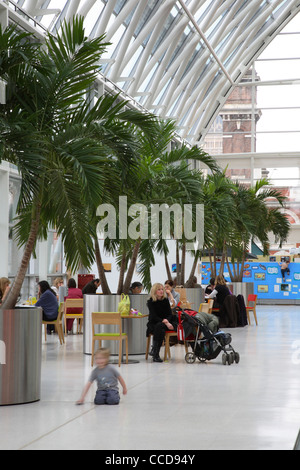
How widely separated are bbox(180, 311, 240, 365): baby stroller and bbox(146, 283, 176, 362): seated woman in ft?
0.76

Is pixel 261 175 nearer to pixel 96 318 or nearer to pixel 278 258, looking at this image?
pixel 278 258

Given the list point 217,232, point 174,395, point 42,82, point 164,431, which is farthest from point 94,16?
point 164,431

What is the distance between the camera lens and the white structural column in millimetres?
13047

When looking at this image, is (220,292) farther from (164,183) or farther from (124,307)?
(124,307)

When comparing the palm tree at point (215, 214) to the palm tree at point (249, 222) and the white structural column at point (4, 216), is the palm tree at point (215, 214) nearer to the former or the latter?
the palm tree at point (249, 222)

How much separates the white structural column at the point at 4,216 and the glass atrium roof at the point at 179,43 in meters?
3.31

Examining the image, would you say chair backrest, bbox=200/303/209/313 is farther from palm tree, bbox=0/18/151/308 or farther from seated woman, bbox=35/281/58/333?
palm tree, bbox=0/18/151/308

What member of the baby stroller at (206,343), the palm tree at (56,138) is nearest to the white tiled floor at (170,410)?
the baby stroller at (206,343)

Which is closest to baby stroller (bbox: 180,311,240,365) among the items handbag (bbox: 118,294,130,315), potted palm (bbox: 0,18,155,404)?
handbag (bbox: 118,294,130,315)

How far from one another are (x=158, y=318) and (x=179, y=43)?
1485cm

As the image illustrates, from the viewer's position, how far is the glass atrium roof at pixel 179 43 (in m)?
16.7

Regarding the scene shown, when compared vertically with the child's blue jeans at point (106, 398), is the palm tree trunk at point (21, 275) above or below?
above

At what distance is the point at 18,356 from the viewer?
5.97m

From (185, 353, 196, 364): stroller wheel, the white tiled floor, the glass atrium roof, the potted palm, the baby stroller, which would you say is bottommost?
the white tiled floor
